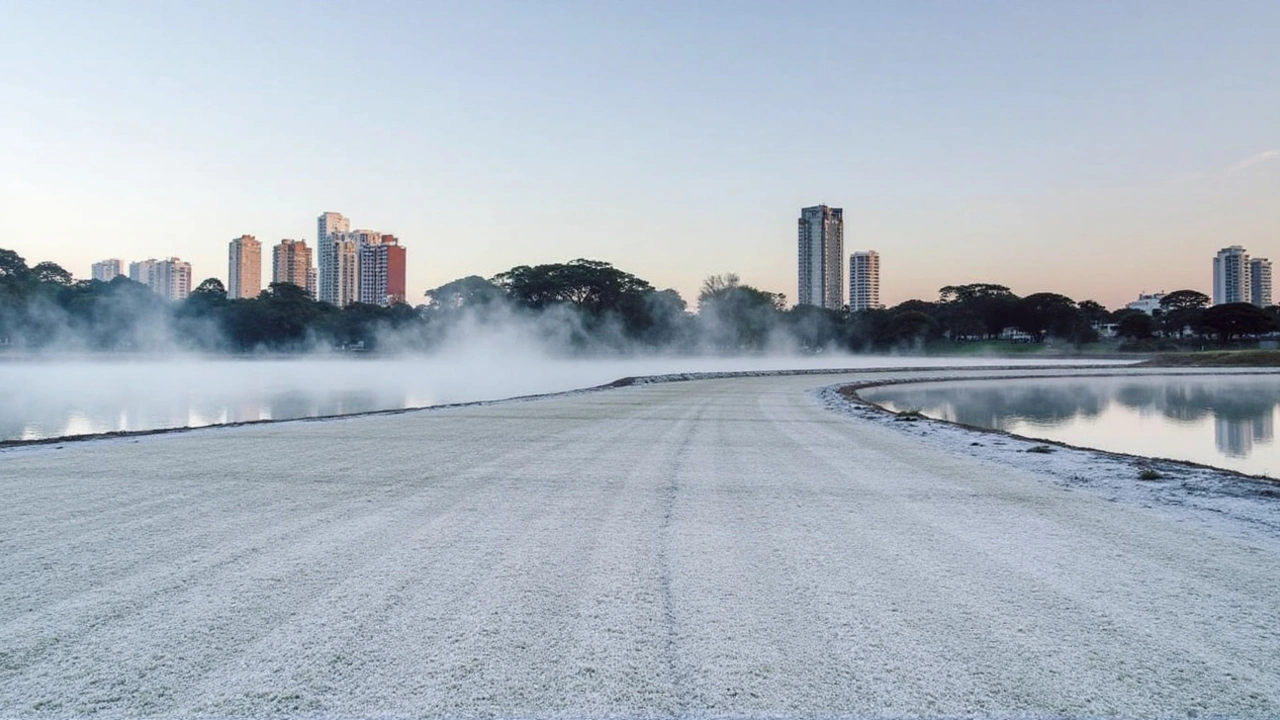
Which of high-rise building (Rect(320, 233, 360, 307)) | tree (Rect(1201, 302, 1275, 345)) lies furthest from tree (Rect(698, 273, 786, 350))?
high-rise building (Rect(320, 233, 360, 307))

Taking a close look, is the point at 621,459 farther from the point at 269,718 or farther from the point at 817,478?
the point at 269,718

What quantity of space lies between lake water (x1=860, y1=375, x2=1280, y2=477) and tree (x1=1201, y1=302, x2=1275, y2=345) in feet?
200

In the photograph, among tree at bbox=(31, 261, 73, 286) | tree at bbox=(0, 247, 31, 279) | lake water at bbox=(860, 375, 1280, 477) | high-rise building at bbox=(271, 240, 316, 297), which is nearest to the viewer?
lake water at bbox=(860, 375, 1280, 477)

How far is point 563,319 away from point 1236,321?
75.1m

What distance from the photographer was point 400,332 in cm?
9969

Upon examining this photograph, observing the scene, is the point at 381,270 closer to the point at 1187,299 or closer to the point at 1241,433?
the point at 1187,299

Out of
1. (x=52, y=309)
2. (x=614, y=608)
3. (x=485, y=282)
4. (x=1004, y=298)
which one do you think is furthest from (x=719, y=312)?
(x=614, y=608)

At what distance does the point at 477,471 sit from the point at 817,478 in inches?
140

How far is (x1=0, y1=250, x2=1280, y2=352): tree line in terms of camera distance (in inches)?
3305

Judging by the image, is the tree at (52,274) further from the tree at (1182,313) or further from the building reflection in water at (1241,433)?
the tree at (1182,313)

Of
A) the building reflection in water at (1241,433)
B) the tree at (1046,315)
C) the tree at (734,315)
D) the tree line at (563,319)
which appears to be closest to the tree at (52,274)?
the tree line at (563,319)

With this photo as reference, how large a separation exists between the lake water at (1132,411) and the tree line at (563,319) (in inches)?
2388

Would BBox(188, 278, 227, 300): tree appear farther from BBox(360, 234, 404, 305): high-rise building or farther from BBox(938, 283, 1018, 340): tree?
BBox(938, 283, 1018, 340): tree

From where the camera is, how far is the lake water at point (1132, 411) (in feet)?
42.6
